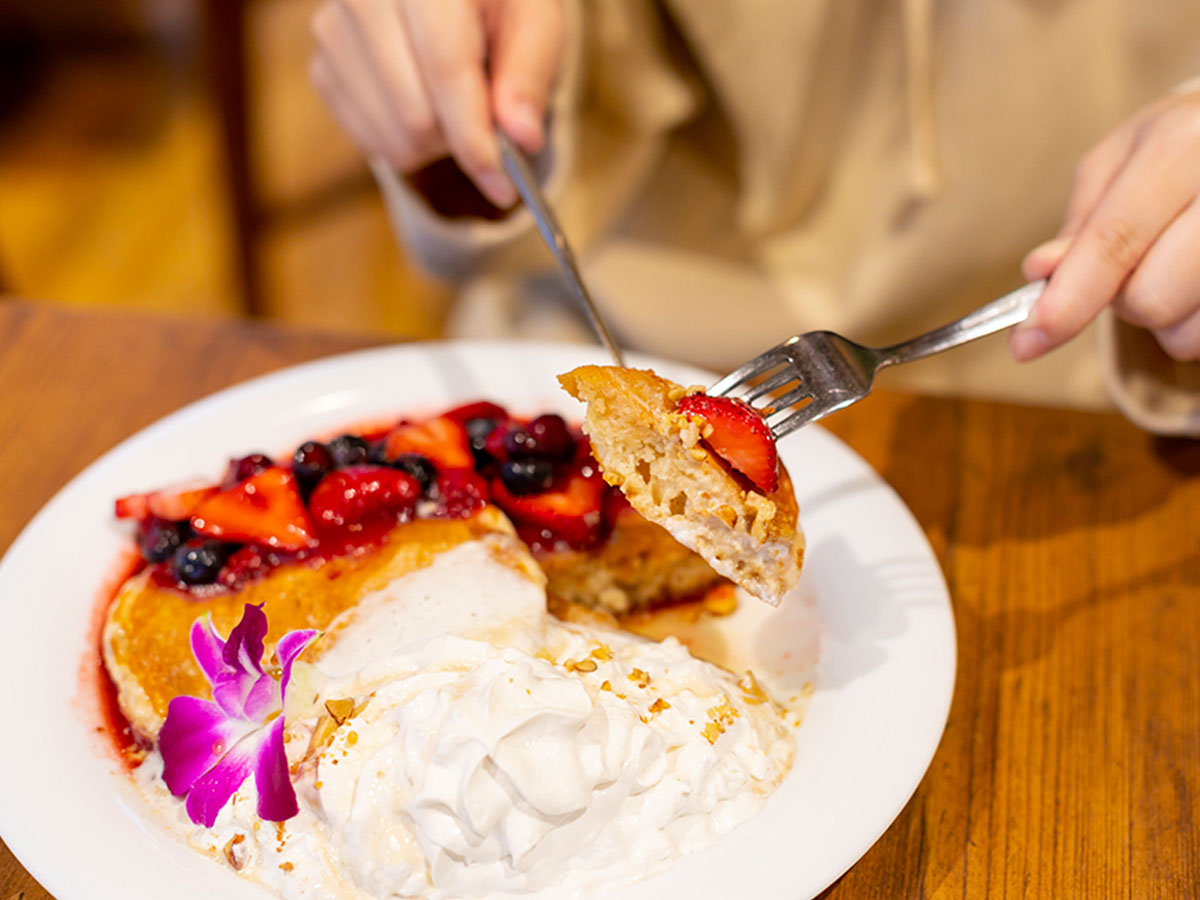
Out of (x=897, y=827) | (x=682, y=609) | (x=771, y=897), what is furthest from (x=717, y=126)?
(x=771, y=897)

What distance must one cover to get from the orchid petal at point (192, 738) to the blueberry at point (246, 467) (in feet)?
1.29

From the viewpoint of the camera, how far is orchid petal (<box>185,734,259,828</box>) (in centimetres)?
120

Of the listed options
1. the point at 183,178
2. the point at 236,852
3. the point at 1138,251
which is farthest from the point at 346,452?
the point at 183,178

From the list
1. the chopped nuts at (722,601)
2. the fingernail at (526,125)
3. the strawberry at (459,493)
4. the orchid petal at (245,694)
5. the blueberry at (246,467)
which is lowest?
the chopped nuts at (722,601)

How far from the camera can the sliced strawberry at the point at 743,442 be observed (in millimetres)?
1284

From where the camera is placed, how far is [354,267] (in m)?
4.20

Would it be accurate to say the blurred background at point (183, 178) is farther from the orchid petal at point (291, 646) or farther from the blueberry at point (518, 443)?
the orchid petal at point (291, 646)

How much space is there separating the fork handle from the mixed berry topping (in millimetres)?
449

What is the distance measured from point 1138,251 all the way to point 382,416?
3.93 feet

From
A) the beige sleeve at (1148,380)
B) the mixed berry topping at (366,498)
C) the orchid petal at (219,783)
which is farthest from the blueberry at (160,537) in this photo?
the beige sleeve at (1148,380)

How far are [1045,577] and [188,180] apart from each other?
12.8ft

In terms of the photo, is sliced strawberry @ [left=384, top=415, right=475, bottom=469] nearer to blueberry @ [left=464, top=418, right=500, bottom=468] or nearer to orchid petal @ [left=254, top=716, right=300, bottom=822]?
blueberry @ [left=464, top=418, right=500, bottom=468]

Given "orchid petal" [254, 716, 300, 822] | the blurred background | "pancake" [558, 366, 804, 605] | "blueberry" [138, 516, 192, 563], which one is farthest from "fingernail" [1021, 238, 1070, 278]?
the blurred background

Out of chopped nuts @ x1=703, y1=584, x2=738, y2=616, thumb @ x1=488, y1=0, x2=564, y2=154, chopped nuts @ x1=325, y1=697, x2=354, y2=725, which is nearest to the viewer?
chopped nuts @ x1=325, y1=697, x2=354, y2=725
